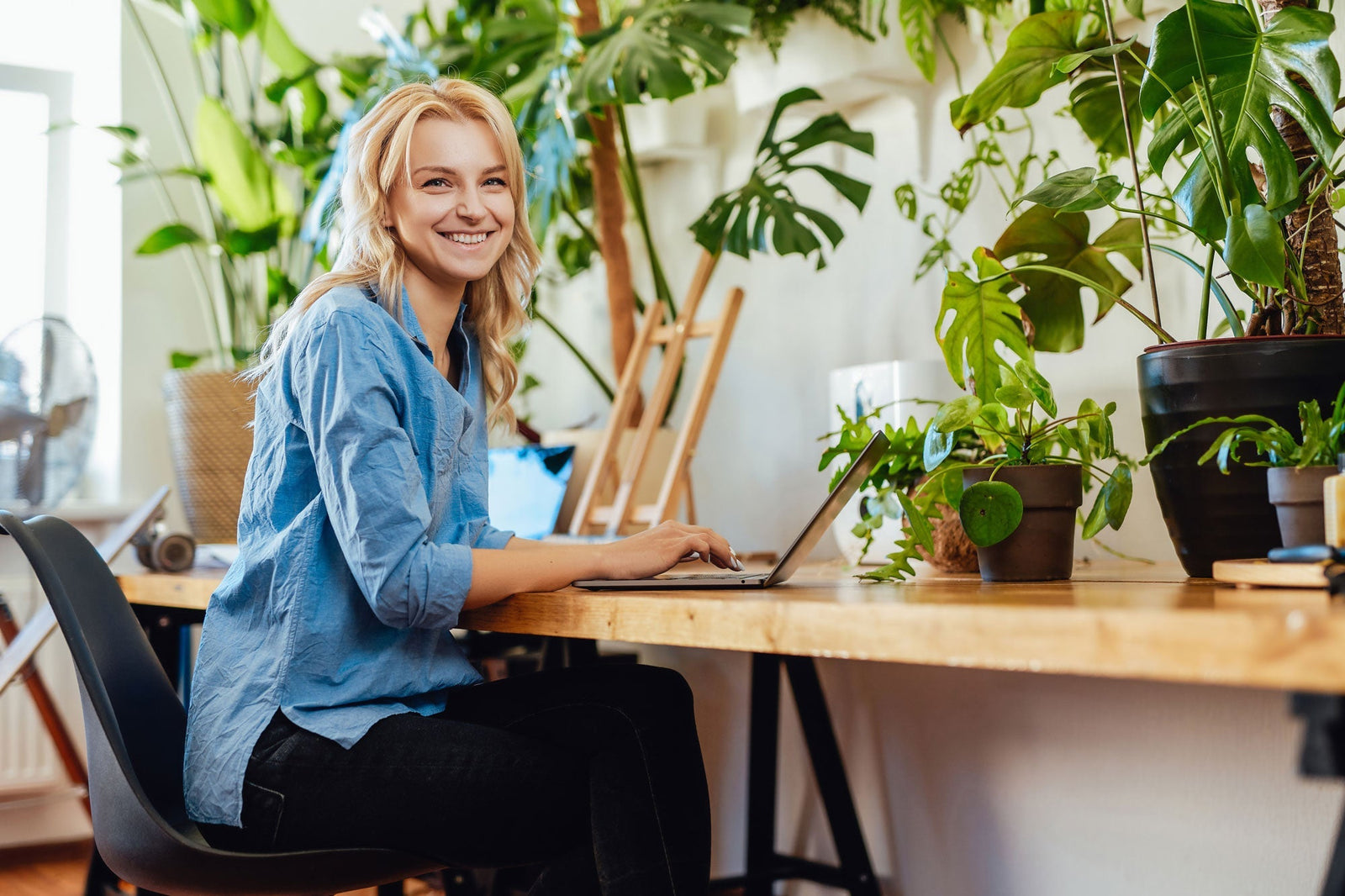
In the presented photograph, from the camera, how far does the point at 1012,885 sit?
1627mm

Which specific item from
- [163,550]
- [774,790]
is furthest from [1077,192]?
[163,550]

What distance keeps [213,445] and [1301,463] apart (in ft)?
7.00

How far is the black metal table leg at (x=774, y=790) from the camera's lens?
1688 millimetres

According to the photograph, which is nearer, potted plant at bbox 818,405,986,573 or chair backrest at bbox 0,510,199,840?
chair backrest at bbox 0,510,199,840

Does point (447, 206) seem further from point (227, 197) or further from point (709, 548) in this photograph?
point (227, 197)

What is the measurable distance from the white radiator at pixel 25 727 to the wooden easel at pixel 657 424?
4.17ft

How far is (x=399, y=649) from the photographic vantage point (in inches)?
46.0

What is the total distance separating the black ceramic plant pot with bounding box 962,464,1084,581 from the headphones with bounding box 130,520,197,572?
136 cm

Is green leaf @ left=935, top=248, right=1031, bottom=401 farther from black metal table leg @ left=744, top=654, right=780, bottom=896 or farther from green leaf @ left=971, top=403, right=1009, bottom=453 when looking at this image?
black metal table leg @ left=744, top=654, right=780, bottom=896

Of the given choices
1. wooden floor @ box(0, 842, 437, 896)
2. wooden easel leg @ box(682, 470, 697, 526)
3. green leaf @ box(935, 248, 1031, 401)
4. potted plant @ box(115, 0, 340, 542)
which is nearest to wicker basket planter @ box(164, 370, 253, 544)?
potted plant @ box(115, 0, 340, 542)

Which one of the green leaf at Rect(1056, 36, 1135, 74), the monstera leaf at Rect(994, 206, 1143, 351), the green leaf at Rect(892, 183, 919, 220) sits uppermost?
the green leaf at Rect(892, 183, 919, 220)

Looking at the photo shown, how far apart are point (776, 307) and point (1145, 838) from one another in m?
1.24

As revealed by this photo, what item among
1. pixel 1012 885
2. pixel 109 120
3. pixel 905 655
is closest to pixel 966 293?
pixel 905 655

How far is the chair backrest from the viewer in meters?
1.13
